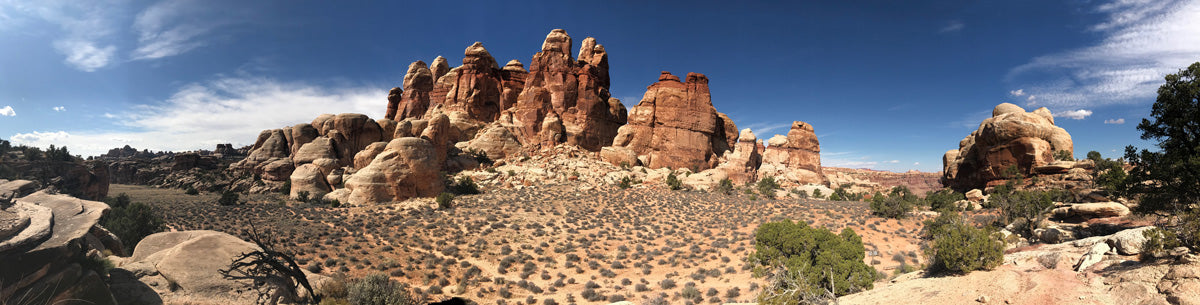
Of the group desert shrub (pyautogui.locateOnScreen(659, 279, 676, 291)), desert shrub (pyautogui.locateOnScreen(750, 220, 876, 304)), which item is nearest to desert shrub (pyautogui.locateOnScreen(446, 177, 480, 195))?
desert shrub (pyautogui.locateOnScreen(659, 279, 676, 291))

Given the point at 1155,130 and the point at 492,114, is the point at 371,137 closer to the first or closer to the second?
the point at 492,114

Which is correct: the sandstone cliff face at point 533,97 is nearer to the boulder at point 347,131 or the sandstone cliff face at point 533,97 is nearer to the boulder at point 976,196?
the boulder at point 347,131

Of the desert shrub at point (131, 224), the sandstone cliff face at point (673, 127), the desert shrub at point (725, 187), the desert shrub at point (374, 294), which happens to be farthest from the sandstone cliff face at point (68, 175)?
the sandstone cliff face at point (673, 127)

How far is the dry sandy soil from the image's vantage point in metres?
13.8

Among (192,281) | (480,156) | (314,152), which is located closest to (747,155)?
(480,156)

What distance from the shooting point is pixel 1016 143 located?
30109 millimetres

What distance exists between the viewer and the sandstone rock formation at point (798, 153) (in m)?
57.2

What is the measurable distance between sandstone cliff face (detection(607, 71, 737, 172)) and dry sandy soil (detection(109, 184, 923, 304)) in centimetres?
1666

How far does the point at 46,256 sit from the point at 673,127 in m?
44.9

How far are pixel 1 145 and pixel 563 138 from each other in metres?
37.2

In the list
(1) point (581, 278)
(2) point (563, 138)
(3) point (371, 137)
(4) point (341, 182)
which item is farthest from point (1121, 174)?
(3) point (371, 137)

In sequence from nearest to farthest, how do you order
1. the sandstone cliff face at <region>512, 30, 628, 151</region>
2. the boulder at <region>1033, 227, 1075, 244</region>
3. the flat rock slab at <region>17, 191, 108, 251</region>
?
the flat rock slab at <region>17, 191, 108, 251</region> → the boulder at <region>1033, 227, 1075, 244</region> → the sandstone cliff face at <region>512, 30, 628, 151</region>

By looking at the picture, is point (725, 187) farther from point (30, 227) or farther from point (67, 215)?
point (30, 227)

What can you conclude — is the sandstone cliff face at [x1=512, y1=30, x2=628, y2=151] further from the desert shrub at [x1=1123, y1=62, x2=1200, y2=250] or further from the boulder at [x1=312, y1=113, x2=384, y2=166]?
the desert shrub at [x1=1123, y1=62, x2=1200, y2=250]
